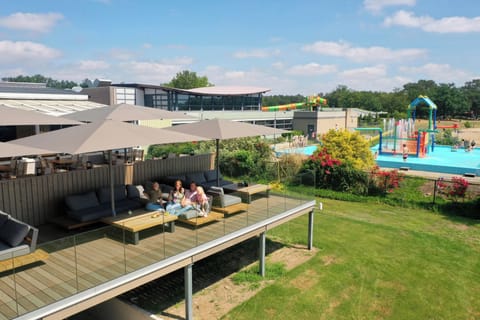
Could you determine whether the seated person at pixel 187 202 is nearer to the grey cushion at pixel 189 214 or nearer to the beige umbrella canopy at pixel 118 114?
the grey cushion at pixel 189 214

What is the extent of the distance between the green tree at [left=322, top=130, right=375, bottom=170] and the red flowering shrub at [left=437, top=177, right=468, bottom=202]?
363 centimetres

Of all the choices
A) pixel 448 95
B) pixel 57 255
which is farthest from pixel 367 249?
pixel 448 95

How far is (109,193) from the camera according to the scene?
938 centimetres

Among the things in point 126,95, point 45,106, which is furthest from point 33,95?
point 126,95

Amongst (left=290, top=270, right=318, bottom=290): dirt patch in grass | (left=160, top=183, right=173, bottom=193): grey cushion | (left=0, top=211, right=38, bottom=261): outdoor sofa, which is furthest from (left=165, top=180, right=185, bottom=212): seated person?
(left=290, top=270, right=318, bottom=290): dirt patch in grass

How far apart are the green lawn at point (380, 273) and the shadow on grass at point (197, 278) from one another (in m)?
1.30

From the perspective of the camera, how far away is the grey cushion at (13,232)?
20.5ft

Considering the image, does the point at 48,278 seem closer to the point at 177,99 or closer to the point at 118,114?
the point at 118,114

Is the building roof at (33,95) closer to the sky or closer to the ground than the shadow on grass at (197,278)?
closer to the sky

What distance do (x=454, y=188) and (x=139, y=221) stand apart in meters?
13.4

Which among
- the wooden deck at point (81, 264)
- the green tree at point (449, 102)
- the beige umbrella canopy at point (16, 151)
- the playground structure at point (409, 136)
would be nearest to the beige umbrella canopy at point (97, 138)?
the beige umbrella canopy at point (16, 151)

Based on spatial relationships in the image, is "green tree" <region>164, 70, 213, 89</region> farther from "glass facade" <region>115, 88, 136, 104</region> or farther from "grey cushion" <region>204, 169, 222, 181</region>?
"grey cushion" <region>204, 169, 222, 181</region>

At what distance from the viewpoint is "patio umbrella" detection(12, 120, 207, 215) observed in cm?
710

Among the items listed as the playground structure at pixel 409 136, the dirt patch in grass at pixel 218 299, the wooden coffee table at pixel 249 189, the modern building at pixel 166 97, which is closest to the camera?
the dirt patch in grass at pixel 218 299
